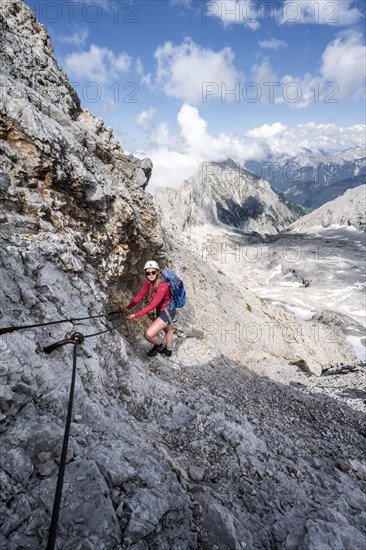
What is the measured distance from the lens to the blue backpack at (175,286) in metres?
11.3

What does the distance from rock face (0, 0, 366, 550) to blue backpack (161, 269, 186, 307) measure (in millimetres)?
2495

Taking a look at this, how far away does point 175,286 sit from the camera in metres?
11.4

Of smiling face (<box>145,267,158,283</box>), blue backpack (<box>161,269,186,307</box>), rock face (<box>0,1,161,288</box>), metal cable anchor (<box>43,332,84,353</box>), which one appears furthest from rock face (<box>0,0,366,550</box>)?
blue backpack (<box>161,269,186,307</box>)

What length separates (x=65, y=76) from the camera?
16922 mm

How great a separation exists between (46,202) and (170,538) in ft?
33.9

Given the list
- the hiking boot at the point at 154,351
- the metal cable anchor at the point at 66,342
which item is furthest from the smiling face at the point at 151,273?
the metal cable anchor at the point at 66,342

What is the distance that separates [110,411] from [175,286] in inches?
219

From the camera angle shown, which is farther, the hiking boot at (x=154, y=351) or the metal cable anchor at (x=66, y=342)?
the hiking boot at (x=154, y=351)

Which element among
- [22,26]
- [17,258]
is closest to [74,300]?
[17,258]

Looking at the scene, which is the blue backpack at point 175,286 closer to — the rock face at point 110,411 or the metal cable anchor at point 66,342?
the rock face at point 110,411

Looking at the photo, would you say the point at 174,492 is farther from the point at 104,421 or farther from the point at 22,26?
the point at 22,26

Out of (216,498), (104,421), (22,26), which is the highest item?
(22,26)

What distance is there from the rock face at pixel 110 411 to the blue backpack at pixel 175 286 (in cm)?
250

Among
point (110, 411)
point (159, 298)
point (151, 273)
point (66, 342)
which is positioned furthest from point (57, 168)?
point (110, 411)
